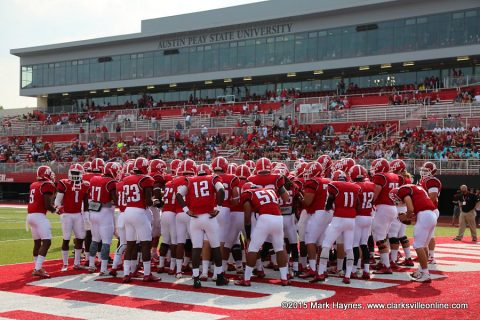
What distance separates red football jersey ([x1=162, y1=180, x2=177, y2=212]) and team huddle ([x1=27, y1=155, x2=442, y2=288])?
0.07 ft

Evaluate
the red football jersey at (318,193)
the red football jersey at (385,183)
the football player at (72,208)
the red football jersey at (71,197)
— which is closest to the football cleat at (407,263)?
the red football jersey at (385,183)

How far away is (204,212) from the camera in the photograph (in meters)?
Answer: 9.91

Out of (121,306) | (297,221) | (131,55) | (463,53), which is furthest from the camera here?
(131,55)

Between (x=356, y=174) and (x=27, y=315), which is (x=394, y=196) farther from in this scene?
(x=27, y=315)

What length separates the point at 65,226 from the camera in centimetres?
1159

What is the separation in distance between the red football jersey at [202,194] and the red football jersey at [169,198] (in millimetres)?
1047

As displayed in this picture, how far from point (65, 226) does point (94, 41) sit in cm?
4134

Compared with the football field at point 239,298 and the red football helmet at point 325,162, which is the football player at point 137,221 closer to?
the football field at point 239,298

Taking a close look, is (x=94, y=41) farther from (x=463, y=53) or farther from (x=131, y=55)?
(x=463, y=53)

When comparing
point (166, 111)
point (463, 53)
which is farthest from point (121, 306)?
point (166, 111)

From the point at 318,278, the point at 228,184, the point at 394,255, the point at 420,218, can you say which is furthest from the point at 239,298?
the point at 394,255

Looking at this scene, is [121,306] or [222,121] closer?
[121,306]

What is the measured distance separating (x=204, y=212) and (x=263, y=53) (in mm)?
33591

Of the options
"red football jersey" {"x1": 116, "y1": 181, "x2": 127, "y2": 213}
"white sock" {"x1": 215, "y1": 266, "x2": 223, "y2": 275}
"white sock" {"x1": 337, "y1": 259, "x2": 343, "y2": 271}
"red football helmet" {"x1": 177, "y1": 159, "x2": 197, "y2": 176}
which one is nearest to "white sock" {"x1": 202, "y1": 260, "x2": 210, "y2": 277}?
"white sock" {"x1": 215, "y1": 266, "x2": 223, "y2": 275}
